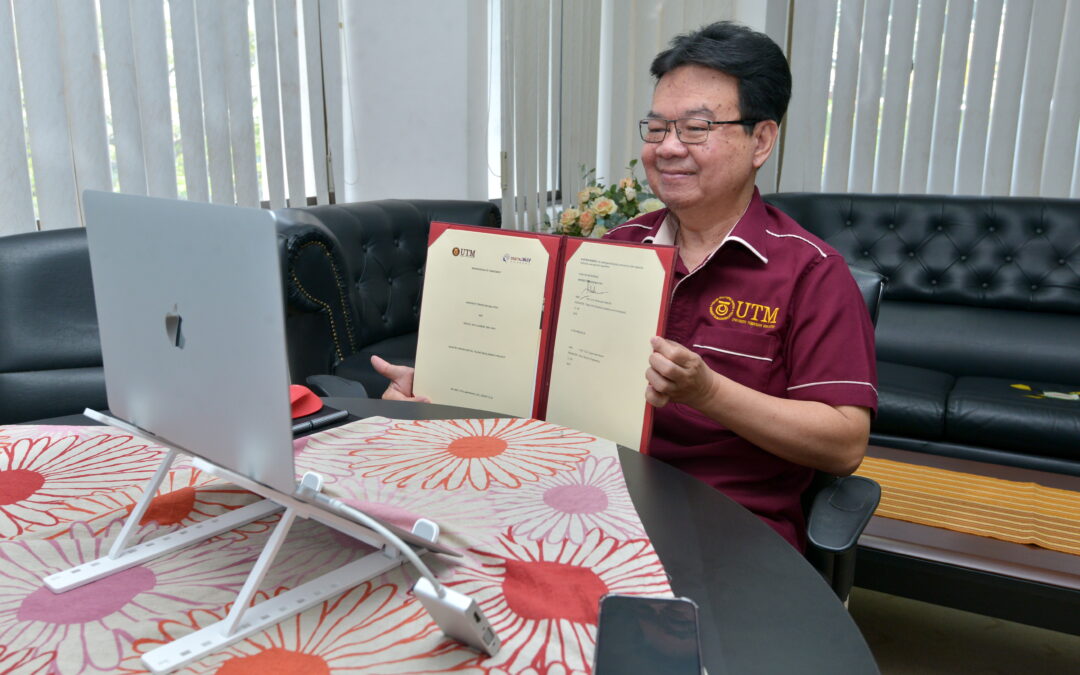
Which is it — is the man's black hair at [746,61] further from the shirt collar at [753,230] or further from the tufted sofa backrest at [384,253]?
the tufted sofa backrest at [384,253]

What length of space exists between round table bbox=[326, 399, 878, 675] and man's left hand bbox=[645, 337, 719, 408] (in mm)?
105

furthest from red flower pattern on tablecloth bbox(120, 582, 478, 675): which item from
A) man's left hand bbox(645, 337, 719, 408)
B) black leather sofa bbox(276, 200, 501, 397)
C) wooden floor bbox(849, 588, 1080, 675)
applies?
wooden floor bbox(849, 588, 1080, 675)

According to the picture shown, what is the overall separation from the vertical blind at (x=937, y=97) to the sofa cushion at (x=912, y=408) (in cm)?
151

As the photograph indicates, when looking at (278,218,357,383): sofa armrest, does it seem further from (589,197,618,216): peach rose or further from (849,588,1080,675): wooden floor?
(849,588,1080,675): wooden floor

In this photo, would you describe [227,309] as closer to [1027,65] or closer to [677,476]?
[677,476]

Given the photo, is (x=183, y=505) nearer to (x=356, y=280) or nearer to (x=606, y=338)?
(x=606, y=338)

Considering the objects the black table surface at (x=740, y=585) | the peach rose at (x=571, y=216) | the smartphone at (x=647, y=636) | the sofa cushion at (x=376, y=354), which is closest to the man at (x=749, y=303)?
the black table surface at (x=740, y=585)

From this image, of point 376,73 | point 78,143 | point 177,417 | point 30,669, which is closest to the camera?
point 30,669

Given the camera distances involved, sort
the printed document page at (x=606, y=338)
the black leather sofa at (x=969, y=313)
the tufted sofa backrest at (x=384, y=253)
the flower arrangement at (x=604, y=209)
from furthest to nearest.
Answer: the flower arrangement at (x=604, y=209) → the tufted sofa backrest at (x=384, y=253) → the black leather sofa at (x=969, y=313) → the printed document page at (x=606, y=338)

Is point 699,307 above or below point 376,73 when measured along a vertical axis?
below

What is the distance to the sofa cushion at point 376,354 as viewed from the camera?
8.21 ft

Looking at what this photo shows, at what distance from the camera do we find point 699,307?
1365mm

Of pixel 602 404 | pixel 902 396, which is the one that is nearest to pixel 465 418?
pixel 602 404

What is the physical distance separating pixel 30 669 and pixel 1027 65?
4.24m
